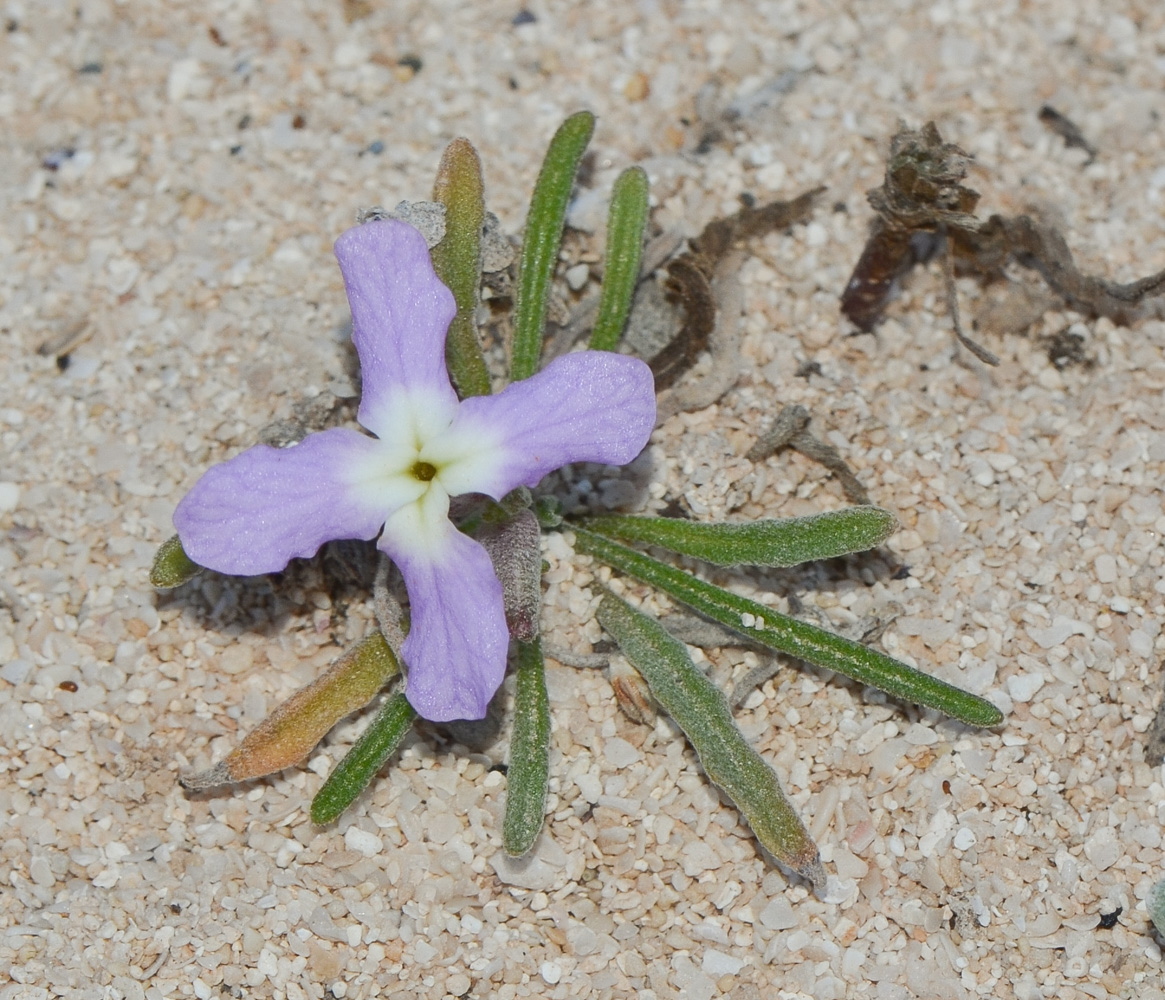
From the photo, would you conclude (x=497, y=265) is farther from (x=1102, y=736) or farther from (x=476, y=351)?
(x=1102, y=736)

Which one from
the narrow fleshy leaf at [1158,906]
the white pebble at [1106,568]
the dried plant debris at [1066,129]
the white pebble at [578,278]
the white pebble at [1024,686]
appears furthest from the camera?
the dried plant debris at [1066,129]

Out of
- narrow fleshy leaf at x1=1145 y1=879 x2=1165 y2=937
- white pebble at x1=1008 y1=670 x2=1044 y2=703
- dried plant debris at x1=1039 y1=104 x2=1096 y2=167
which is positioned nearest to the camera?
narrow fleshy leaf at x1=1145 y1=879 x2=1165 y2=937

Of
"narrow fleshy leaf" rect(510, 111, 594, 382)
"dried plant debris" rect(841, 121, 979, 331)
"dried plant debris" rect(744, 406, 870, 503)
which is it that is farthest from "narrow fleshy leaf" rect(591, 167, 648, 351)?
"dried plant debris" rect(841, 121, 979, 331)

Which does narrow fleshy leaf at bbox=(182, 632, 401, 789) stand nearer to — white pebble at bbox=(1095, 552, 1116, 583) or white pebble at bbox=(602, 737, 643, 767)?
white pebble at bbox=(602, 737, 643, 767)

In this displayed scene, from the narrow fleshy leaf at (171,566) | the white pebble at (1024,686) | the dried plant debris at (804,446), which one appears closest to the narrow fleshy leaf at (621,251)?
the dried plant debris at (804,446)

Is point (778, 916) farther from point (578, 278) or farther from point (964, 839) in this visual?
point (578, 278)

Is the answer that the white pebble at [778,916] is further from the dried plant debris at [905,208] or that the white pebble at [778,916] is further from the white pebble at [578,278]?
the white pebble at [578,278]

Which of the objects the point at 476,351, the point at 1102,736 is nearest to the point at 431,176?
the point at 476,351
